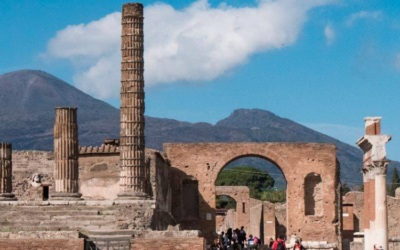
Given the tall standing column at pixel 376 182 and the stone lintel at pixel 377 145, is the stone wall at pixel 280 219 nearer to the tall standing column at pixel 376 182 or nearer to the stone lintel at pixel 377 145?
the tall standing column at pixel 376 182

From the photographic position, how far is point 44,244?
72.6 feet

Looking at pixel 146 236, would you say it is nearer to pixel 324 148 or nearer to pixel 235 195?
pixel 324 148

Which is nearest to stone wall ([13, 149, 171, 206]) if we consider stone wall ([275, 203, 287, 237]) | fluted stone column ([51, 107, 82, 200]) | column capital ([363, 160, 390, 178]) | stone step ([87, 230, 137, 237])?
fluted stone column ([51, 107, 82, 200])

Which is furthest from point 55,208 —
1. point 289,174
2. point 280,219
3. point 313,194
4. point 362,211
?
point 280,219

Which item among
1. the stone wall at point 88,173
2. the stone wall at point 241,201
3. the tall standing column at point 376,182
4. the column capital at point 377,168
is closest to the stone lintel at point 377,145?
the tall standing column at point 376,182

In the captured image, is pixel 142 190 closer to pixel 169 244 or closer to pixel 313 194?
pixel 169 244

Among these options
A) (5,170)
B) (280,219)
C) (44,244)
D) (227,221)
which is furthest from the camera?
(227,221)

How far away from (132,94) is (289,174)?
15.0 meters

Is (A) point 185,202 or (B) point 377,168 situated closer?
(B) point 377,168

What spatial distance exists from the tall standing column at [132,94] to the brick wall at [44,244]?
264 inches

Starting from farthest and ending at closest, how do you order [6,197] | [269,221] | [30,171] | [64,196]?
1. [269,221]
2. [30,171]
3. [6,197]
4. [64,196]

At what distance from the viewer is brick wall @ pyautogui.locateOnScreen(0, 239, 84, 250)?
22.1m

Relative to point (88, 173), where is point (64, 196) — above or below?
below

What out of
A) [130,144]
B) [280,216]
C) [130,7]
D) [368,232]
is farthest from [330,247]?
[280,216]
